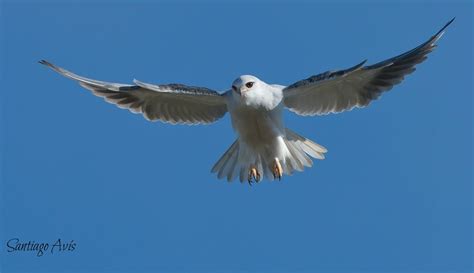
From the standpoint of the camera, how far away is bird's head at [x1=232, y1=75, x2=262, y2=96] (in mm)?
10594

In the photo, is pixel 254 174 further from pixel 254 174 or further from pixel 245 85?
pixel 245 85

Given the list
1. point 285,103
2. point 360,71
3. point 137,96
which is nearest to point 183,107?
point 137,96

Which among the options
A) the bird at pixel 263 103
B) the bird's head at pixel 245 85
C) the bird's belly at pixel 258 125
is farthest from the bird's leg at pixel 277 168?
the bird's head at pixel 245 85

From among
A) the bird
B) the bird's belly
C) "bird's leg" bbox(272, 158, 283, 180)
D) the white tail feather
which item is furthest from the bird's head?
"bird's leg" bbox(272, 158, 283, 180)

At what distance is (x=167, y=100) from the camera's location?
37.9 ft

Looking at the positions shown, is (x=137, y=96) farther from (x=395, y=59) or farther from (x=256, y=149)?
(x=395, y=59)

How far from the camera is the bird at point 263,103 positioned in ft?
35.0

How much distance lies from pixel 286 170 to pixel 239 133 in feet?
2.70

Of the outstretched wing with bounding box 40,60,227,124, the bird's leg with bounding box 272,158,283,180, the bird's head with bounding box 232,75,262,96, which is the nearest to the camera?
the bird's head with bounding box 232,75,262,96

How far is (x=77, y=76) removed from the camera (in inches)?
442

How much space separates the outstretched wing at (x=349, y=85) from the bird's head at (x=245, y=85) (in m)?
0.44

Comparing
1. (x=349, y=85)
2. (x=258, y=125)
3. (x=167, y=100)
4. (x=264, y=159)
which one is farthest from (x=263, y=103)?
(x=167, y=100)

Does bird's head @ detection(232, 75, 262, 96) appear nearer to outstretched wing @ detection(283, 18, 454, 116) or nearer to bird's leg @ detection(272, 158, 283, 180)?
outstretched wing @ detection(283, 18, 454, 116)

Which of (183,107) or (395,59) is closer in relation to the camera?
(395,59)
